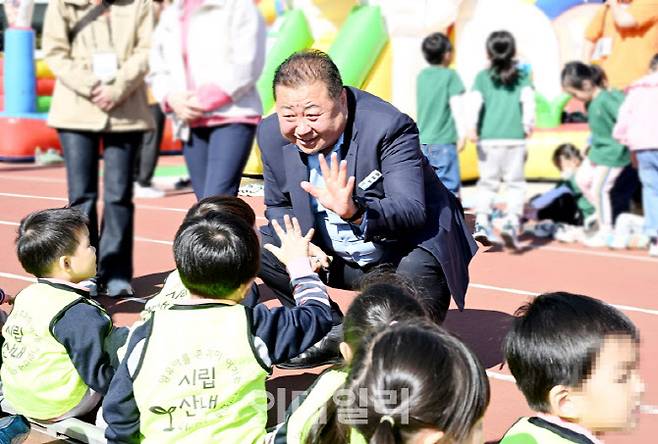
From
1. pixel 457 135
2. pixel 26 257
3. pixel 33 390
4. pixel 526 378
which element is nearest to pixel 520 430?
pixel 526 378

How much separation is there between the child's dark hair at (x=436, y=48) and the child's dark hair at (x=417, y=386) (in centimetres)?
656

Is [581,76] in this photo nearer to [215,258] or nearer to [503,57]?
[503,57]

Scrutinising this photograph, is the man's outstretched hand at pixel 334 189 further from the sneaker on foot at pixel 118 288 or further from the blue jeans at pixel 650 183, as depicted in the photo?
the blue jeans at pixel 650 183

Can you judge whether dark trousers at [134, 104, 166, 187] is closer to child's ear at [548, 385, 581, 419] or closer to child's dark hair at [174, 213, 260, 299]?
child's dark hair at [174, 213, 260, 299]

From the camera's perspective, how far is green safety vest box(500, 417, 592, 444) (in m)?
2.20

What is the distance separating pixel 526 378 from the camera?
2260mm

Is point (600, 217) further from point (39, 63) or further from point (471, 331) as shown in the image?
point (39, 63)

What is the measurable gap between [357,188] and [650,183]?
13.4ft

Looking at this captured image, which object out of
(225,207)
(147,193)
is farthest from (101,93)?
(147,193)

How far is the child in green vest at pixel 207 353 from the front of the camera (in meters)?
2.63

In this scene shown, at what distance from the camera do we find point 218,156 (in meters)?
4.88

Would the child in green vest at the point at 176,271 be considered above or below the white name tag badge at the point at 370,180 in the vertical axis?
below

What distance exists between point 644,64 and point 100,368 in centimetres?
798

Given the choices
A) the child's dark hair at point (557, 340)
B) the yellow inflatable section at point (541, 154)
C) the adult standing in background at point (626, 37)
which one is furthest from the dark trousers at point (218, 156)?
the adult standing in background at point (626, 37)
